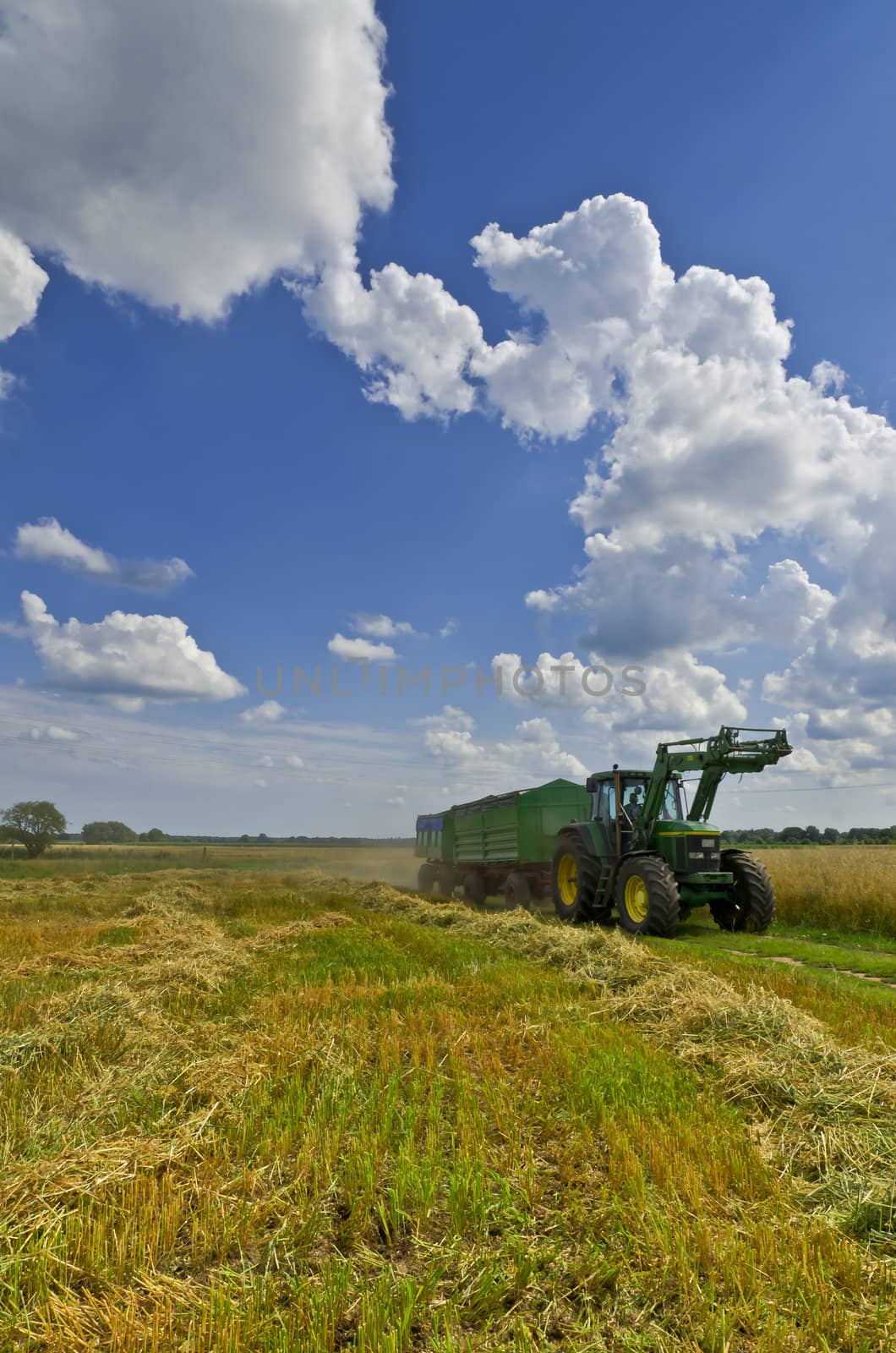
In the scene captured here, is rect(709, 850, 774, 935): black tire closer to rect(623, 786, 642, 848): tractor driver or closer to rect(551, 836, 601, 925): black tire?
rect(623, 786, 642, 848): tractor driver

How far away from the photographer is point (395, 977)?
7914 millimetres

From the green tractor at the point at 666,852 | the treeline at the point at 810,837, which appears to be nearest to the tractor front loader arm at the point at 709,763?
the green tractor at the point at 666,852

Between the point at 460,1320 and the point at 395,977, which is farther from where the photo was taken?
the point at 395,977

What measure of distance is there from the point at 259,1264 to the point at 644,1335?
151cm

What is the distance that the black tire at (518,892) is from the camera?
1641 centimetres

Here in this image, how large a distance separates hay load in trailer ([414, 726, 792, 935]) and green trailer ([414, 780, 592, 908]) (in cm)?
4

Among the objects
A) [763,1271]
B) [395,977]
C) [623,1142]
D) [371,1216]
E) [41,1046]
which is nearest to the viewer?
[763,1271]

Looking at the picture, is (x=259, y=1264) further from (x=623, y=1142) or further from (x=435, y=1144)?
(x=623, y=1142)

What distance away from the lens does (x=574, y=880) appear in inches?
575

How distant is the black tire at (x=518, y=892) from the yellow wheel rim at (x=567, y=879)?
1.72 metres

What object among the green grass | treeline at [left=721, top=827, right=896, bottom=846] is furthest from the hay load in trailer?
treeline at [left=721, top=827, right=896, bottom=846]

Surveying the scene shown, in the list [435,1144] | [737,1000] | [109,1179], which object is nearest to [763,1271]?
[435,1144]

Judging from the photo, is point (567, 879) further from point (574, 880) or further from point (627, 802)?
point (627, 802)

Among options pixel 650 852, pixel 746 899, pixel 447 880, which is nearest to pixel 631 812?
pixel 650 852
